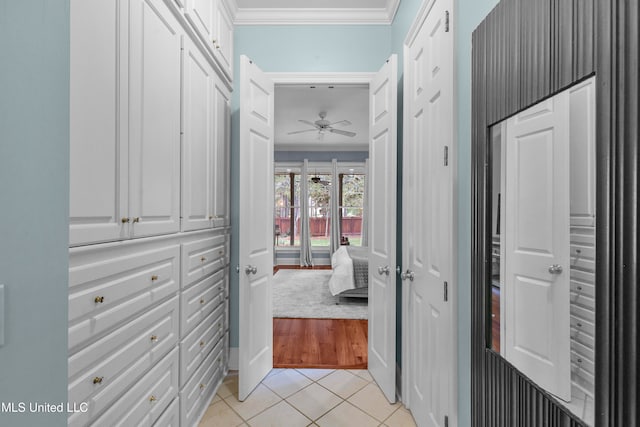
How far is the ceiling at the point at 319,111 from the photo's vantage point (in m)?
4.34

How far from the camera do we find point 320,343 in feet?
10.3

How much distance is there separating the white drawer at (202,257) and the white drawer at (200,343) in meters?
0.32

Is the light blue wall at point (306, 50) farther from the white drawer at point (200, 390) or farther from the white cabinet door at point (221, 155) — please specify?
the white drawer at point (200, 390)

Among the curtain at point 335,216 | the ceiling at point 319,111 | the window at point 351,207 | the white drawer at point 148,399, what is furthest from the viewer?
the window at point 351,207

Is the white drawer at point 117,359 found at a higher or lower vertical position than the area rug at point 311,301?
higher

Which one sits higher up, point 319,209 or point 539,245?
point 319,209

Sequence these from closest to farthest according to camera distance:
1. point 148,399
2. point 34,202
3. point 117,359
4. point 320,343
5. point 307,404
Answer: point 34,202
point 117,359
point 148,399
point 307,404
point 320,343

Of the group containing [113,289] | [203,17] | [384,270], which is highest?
[203,17]

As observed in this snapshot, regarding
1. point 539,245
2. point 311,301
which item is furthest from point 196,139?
point 311,301

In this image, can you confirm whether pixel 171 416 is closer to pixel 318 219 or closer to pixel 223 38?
pixel 223 38

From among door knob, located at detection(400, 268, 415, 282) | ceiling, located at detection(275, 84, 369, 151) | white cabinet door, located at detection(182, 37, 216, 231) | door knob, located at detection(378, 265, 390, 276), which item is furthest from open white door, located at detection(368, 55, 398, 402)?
white cabinet door, located at detection(182, 37, 216, 231)

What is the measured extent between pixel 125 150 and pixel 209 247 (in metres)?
1.02

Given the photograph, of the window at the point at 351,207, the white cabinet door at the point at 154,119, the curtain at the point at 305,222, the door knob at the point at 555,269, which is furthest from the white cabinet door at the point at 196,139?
the window at the point at 351,207

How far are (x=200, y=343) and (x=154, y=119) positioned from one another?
1332 mm
